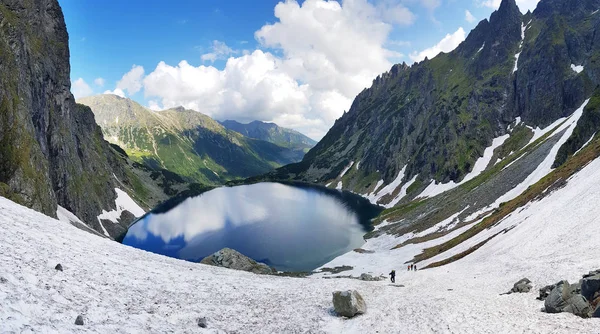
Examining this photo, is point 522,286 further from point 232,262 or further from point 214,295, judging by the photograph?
point 232,262

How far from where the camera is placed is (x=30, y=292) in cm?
1430

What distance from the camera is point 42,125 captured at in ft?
318

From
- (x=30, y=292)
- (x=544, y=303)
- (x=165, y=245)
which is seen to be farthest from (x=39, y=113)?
(x=544, y=303)

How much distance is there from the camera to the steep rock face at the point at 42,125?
2773 inches

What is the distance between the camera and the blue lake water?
95625mm

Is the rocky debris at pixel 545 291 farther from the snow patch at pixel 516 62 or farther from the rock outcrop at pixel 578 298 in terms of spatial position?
the snow patch at pixel 516 62

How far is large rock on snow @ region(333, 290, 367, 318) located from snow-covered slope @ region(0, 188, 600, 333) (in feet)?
1.90

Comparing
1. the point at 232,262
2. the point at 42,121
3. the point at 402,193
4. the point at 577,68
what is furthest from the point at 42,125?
the point at 577,68

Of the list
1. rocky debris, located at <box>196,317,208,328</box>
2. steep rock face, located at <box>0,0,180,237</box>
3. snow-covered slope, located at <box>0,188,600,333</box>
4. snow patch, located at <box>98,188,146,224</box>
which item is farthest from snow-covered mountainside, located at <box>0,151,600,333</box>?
snow patch, located at <box>98,188,146,224</box>

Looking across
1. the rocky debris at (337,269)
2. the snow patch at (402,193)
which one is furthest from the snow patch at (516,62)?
the rocky debris at (337,269)

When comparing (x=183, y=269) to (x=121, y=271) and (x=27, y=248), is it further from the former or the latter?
(x=27, y=248)

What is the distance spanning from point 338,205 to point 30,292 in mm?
176683

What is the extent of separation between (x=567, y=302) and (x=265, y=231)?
106855mm

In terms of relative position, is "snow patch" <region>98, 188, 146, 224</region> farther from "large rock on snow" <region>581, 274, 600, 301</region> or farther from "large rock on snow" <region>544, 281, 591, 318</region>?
"large rock on snow" <region>581, 274, 600, 301</region>
